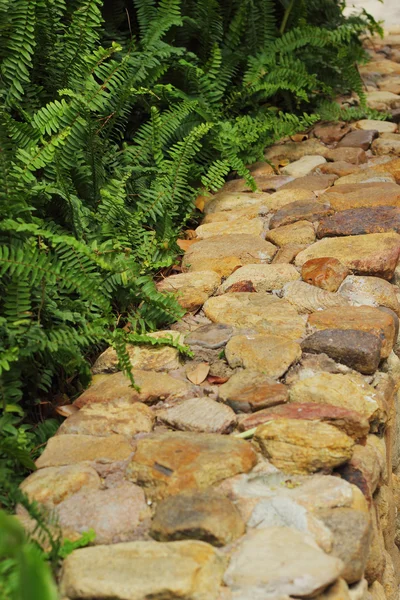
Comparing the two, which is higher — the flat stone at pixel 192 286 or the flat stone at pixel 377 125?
the flat stone at pixel 192 286

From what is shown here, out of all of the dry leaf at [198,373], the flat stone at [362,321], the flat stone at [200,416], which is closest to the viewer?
the flat stone at [200,416]

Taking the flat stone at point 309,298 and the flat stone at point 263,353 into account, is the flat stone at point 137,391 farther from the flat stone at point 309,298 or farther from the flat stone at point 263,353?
the flat stone at point 309,298

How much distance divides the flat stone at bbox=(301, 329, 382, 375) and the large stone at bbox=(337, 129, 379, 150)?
2130mm

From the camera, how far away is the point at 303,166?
14.0 feet

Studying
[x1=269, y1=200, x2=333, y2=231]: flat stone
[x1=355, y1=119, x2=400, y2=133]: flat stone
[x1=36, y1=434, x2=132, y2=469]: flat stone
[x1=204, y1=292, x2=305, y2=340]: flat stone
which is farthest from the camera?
[x1=355, y1=119, x2=400, y2=133]: flat stone

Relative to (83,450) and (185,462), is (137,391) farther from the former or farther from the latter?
(185,462)

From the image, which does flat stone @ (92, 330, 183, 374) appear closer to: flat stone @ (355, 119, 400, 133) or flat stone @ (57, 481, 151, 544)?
flat stone @ (57, 481, 151, 544)

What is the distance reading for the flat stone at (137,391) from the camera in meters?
2.40

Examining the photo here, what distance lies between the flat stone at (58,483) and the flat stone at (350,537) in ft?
2.02

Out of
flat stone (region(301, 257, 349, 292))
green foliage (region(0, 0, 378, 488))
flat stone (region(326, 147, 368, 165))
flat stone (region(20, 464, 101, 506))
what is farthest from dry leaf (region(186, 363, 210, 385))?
flat stone (region(326, 147, 368, 165))

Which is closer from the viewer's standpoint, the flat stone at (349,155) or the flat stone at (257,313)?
the flat stone at (257,313)

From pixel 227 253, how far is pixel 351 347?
39.9 inches

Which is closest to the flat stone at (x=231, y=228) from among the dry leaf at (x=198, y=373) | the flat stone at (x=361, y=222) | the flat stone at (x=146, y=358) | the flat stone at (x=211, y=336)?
the flat stone at (x=361, y=222)

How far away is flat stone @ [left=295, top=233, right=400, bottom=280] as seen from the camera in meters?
3.02
